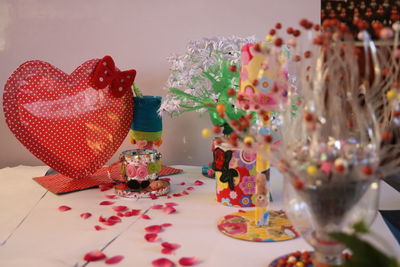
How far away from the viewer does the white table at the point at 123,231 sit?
0.92 meters

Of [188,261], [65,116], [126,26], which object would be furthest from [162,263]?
[126,26]

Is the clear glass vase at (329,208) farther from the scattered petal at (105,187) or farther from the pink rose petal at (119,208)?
the scattered petal at (105,187)

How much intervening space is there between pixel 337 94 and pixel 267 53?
5.9 inches

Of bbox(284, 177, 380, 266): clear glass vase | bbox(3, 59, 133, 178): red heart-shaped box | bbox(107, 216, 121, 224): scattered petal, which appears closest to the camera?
bbox(284, 177, 380, 266): clear glass vase

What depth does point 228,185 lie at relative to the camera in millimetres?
1240

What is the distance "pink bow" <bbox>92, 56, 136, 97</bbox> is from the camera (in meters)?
1.41

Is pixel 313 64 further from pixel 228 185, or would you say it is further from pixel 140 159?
pixel 140 159

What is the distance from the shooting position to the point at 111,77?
1428mm

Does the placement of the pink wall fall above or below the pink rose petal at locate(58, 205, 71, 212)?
above

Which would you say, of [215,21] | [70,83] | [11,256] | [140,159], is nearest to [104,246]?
[11,256]

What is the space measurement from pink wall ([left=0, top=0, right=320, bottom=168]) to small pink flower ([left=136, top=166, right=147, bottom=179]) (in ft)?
1.71

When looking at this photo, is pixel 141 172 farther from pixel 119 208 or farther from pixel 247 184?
pixel 247 184

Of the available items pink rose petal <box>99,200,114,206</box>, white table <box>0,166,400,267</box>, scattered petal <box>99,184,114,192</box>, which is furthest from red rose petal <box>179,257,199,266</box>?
scattered petal <box>99,184,114,192</box>

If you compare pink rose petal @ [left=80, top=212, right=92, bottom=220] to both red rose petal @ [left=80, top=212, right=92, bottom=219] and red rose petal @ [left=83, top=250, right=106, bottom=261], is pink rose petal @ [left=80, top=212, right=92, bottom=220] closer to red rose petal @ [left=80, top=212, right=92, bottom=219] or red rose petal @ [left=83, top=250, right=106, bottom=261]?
red rose petal @ [left=80, top=212, right=92, bottom=219]
